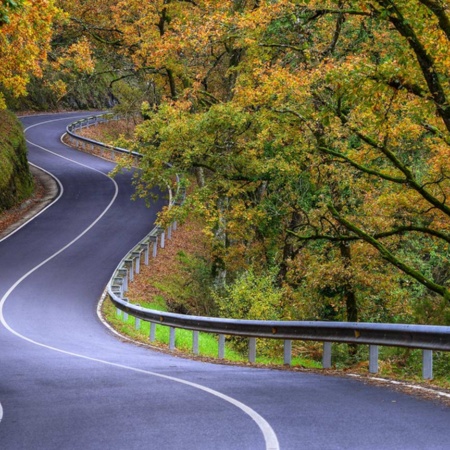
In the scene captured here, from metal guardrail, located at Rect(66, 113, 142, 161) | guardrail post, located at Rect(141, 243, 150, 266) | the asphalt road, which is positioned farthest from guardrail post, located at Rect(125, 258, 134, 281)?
metal guardrail, located at Rect(66, 113, 142, 161)

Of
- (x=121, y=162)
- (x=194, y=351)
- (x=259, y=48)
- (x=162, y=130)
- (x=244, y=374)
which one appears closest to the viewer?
(x=244, y=374)

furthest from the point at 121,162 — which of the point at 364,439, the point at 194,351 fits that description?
the point at 364,439

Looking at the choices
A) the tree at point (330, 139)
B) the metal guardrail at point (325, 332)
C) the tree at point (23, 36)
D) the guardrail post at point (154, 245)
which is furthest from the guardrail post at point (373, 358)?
the guardrail post at point (154, 245)

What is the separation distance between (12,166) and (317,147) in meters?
27.7

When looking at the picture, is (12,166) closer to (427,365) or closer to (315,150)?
(315,150)

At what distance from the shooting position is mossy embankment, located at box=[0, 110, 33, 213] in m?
40.3

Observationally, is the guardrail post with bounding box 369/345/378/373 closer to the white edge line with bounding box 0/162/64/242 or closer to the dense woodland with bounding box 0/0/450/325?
the dense woodland with bounding box 0/0/450/325

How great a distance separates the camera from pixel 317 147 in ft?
57.5

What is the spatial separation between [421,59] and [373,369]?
478 centimetres

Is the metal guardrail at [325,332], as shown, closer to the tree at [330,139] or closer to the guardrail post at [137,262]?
the tree at [330,139]

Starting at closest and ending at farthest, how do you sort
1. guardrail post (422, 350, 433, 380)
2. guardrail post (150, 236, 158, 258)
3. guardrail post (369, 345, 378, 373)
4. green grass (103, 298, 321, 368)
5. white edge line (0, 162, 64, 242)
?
1. guardrail post (422, 350, 433, 380)
2. guardrail post (369, 345, 378, 373)
3. green grass (103, 298, 321, 368)
4. guardrail post (150, 236, 158, 258)
5. white edge line (0, 162, 64, 242)

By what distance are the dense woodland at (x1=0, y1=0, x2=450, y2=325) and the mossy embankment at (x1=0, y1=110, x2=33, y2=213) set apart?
493 inches

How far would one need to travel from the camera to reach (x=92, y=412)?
8406 mm

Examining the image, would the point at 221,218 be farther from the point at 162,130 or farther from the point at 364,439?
the point at 364,439
